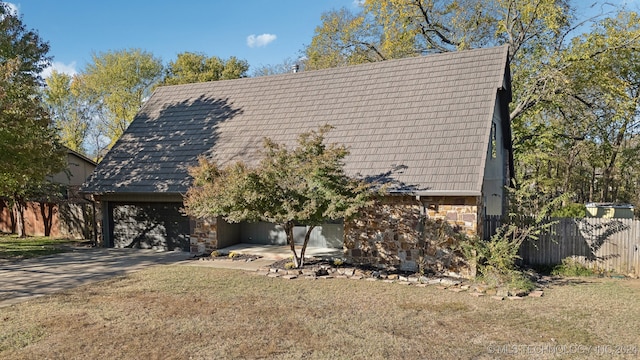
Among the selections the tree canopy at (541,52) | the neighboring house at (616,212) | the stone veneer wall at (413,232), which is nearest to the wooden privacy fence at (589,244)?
the stone veneer wall at (413,232)

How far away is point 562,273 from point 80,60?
36672mm

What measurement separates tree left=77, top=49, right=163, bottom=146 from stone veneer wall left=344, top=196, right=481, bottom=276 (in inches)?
1094

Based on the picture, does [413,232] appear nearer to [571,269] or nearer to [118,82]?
[571,269]

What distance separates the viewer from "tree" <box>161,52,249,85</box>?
107 feet

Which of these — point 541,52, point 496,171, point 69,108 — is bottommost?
point 496,171

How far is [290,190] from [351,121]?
4228 millimetres

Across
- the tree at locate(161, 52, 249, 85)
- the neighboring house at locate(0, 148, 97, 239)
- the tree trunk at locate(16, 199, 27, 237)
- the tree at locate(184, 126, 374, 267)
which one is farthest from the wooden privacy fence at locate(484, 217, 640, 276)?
the tree at locate(161, 52, 249, 85)

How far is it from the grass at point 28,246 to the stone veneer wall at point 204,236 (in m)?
5.05

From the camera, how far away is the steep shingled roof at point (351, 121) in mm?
11773

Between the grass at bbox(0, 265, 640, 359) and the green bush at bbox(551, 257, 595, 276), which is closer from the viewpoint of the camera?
the grass at bbox(0, 265, 640, 359)

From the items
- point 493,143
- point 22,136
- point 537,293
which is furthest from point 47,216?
point 537,293

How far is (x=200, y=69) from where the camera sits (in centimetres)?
3322

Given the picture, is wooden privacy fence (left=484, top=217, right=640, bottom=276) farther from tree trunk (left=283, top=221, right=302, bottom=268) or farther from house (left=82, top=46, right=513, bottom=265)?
tree trunk (left=283, top=221, right=302, bottom=268)

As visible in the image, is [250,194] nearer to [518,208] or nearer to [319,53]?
[518,208]
